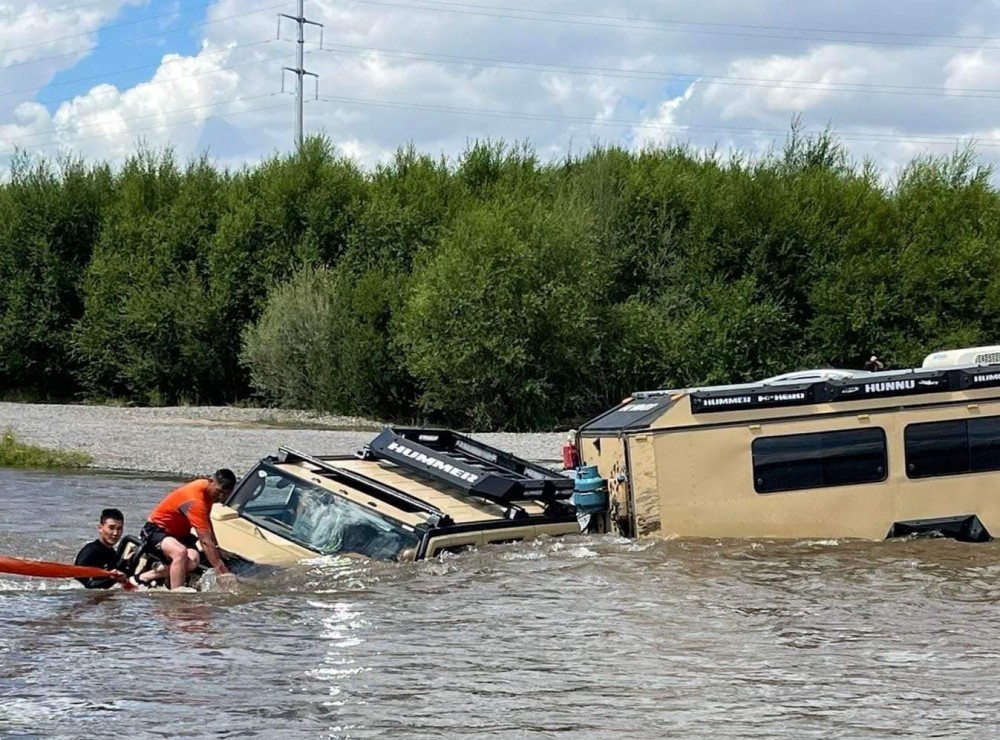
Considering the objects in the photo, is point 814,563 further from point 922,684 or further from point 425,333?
point 425,333

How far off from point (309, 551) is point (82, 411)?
1312 inches

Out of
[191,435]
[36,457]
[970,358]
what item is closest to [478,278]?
[191,435]

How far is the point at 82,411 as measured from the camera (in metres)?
43.7

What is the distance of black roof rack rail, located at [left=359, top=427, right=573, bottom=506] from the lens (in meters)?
13.0

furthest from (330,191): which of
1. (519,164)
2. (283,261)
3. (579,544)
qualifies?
(579,544)

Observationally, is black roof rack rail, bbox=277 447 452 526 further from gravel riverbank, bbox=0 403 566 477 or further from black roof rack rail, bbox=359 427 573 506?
gravel riverbank, bbox=0 403 566 477

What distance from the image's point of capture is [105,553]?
1297 centimetres

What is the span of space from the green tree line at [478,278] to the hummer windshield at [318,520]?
2584 cm

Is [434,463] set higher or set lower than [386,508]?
higher

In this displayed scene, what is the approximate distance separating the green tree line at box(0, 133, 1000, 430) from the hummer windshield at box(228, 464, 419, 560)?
25844 millimetres

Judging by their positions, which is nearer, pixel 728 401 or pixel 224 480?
pixel 224 480

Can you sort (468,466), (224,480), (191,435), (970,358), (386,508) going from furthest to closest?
(191,435) → (970,358) → (468,466) → (386,508) → (224,480)

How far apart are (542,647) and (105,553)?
4696mm

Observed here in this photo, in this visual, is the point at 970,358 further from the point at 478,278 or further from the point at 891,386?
the point at 478,278
